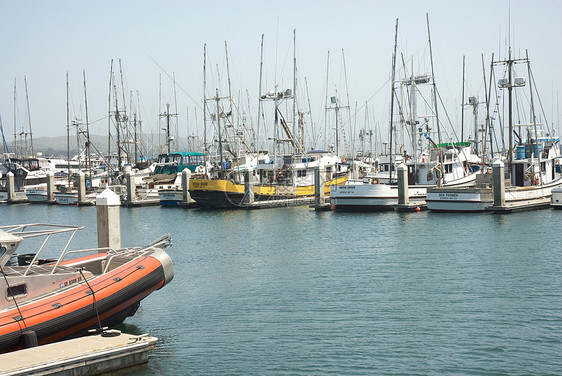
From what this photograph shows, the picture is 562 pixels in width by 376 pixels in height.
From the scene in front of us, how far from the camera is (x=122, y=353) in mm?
11734

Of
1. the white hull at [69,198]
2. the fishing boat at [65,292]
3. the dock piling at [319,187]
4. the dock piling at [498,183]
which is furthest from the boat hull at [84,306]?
the white hull at [69,198]

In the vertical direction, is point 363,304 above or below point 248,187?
below

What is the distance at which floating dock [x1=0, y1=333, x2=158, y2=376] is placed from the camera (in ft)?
34.9

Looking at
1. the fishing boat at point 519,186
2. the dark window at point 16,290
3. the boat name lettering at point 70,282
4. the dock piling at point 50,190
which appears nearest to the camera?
the dark window at point 16,290

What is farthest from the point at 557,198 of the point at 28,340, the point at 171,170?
the point at 171,170

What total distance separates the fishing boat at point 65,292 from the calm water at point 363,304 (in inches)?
51.7

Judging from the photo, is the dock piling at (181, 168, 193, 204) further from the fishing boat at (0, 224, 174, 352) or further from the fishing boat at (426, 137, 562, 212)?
the fishing boat at (0, 224, 174, 352)

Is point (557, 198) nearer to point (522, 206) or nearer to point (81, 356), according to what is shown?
point (522, 206)

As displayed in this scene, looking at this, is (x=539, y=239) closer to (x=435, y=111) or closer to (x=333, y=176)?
(x=435, y=111)

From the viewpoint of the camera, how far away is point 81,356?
36.6 feet

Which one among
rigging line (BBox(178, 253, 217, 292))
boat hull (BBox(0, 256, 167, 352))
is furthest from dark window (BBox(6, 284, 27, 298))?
rigging line (BBox(178, 253, 217, 292))

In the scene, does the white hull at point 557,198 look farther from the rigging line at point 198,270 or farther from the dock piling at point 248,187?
the rigging line at point 198,270

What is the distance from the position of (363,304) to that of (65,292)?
24.2 ft

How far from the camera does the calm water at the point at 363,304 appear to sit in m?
12.5
